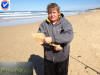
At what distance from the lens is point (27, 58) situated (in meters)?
4.12

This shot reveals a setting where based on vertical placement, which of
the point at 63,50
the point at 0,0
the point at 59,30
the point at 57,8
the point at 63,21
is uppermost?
the point at 0,0

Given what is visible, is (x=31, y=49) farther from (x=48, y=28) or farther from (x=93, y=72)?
(x=48, y=28)

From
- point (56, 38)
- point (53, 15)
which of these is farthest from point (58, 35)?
point (53, 15)

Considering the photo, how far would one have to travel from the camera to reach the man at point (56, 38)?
1.67 m

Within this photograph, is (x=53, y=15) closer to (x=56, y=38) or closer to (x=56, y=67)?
(x=56, y=38)

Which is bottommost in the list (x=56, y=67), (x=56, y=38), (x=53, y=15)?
(x=56, y=67)

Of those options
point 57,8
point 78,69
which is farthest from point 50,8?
point 78,69

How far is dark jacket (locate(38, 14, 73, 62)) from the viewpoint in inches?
65.4

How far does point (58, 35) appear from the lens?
1664 mm

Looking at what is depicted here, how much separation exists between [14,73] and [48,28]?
0.82m

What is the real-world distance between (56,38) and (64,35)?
0.38 feet

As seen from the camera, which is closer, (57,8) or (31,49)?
(57,8)

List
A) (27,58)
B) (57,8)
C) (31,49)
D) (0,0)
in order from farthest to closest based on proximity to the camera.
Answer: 1. (0,0)
2. (31,49)
3. (27,58)
4. (57,8)

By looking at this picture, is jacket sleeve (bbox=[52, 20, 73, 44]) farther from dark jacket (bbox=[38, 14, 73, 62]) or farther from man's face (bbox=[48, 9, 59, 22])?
man's face (bbox=[48, 9, 59, 22])
